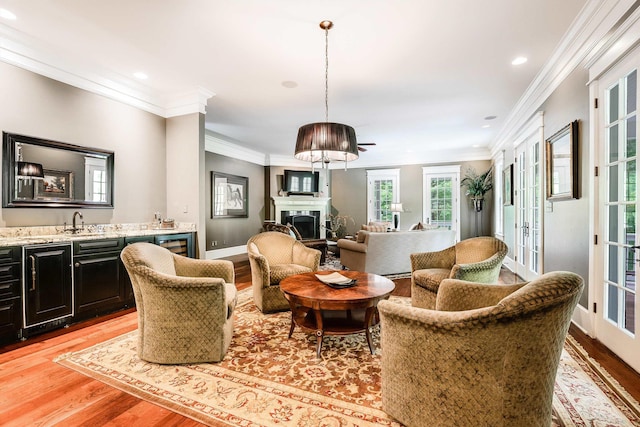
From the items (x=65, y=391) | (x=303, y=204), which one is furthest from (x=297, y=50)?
(x=303, y=204)

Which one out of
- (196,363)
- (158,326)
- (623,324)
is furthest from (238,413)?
(623,324)

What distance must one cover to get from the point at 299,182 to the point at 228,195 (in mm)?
2261

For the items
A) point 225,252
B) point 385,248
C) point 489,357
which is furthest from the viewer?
point 225,252

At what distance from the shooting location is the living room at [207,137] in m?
2.59

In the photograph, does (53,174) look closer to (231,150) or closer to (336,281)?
(336,281)

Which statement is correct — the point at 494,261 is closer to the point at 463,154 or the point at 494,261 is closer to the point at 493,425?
the point at 493,425

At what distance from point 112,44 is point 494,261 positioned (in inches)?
176

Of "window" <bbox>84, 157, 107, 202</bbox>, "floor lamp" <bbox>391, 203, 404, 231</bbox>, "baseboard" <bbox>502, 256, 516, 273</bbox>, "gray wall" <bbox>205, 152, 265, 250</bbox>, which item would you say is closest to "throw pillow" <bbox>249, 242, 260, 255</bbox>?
"window" <bbox>84, 157, 107, 202</bbox>

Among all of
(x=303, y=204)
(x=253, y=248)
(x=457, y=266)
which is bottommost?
(x=457, y=266)

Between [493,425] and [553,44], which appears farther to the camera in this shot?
[553,44]

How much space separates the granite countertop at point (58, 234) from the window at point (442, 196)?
21.6ft

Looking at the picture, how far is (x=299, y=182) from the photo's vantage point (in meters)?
8.77

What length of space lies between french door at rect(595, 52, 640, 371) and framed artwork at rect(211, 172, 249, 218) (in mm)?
6458

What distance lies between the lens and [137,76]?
3803 millimetres
